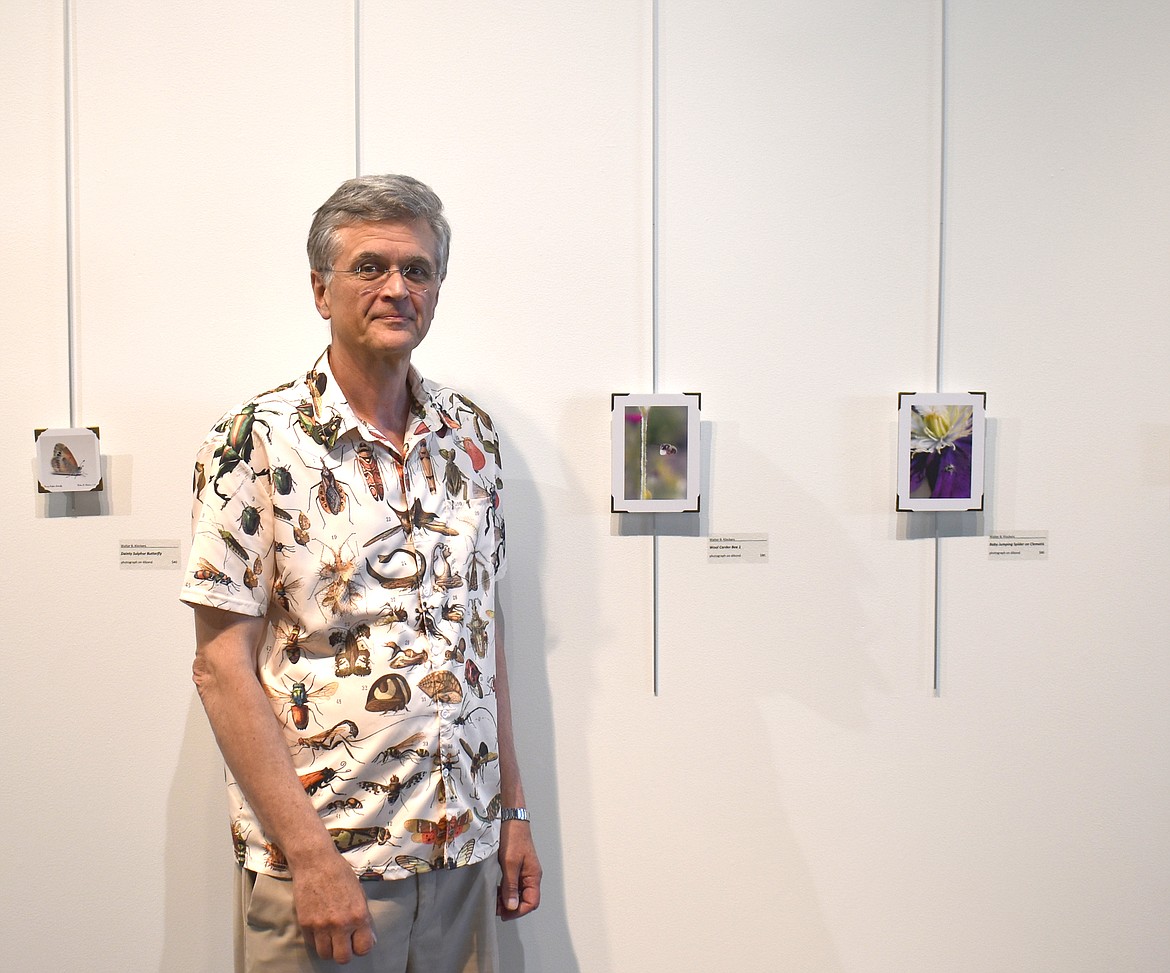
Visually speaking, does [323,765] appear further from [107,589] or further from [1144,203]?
[1144,203]

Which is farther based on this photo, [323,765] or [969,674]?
[969,674]

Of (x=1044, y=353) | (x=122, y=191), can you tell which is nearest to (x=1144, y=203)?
(x=1044, y=353)

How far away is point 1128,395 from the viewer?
1.99 meters

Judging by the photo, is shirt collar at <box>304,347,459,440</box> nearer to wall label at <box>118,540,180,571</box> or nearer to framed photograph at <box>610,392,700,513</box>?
framed photograph at <box>610,392,700,513</box>

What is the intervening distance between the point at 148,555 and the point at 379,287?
0.82 m

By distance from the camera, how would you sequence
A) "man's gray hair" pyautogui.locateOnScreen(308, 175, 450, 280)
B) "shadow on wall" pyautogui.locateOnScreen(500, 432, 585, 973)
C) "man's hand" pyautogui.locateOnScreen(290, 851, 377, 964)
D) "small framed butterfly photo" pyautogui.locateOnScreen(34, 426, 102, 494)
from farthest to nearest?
1. "shadow on wall" pyautogui.locateOnScreen(500, 432, 585, 973)
2. "small framed butterfly photo" pyautogui.locateOnScreen(34, 426, 102, 494)
3. "man's gray hair" pyautogui.locateOnScreen(308, 175, 450, 280)
4. "man's hand" pyautogui.locateOnScreen(290, 851, 377, 964)

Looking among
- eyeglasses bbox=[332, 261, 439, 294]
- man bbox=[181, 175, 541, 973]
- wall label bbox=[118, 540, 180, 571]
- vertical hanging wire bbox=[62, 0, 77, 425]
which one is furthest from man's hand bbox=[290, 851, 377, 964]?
vertical hanging wire bbox=[62, 0, 77, 425]

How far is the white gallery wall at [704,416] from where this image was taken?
5.89 feet

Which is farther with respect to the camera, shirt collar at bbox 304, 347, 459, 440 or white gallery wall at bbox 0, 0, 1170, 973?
white gallery wall at bbox 0, 0, 1170, 973

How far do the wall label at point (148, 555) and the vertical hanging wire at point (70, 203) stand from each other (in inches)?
10.6

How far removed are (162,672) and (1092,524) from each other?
6.71 feet

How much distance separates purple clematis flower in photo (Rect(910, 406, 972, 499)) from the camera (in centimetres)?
191

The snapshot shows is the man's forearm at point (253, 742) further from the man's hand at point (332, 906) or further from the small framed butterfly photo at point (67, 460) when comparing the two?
the small framed butterfly photo at point (67, 460)

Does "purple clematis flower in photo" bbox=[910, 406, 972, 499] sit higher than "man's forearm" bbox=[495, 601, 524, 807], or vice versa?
"purple clematis flower in photo" bbox=[910, 406, 972, 499]
